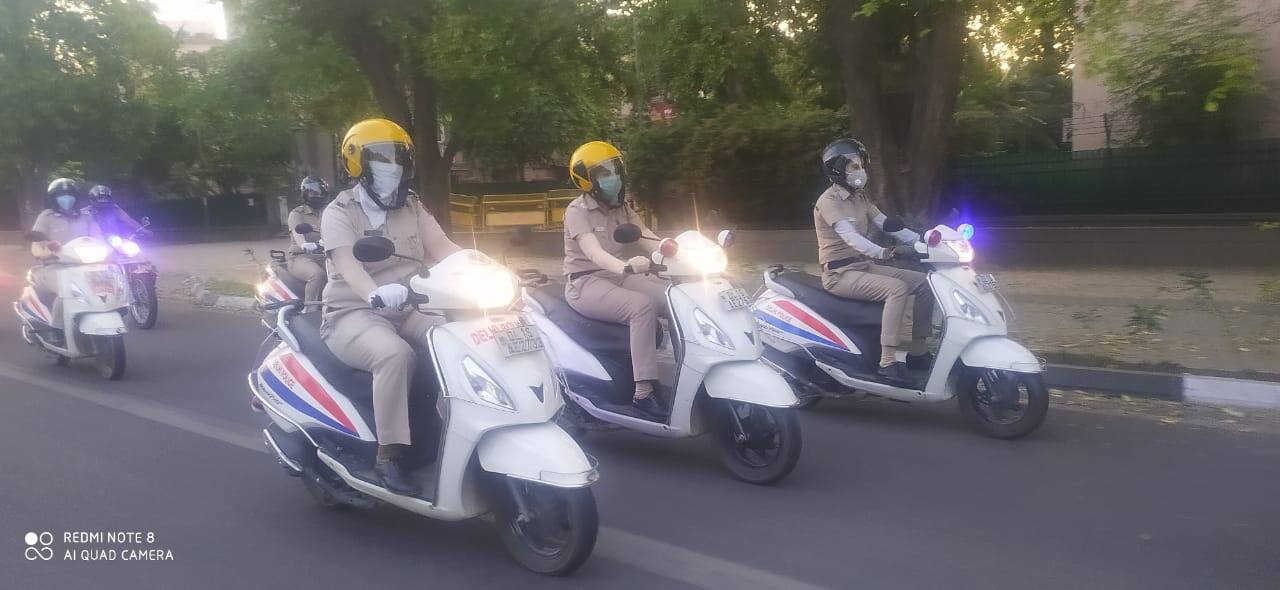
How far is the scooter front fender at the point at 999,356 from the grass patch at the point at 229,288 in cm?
1115

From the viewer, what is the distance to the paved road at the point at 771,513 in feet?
14.6

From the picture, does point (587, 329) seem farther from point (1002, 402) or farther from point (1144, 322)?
point (1144, 322)

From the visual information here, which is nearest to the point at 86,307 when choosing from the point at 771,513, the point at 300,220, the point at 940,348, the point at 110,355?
the point at 110,355

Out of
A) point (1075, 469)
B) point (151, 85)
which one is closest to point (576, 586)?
point (1075, 469)

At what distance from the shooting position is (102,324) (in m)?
8.58

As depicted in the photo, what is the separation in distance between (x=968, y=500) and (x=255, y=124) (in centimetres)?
2579

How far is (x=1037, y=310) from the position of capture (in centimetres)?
1077

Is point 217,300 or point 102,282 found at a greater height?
point 102,282

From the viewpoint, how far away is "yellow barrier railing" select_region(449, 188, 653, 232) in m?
23.4

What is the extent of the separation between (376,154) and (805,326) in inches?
127

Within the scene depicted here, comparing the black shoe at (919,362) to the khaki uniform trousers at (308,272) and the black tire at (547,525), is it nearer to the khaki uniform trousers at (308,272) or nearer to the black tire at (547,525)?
the black tire at (547,525)

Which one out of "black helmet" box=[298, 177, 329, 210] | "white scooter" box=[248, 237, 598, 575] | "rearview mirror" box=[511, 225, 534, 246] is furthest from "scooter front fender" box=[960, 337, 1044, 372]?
"rearview mirror" box=[511, 225, 534, 246]

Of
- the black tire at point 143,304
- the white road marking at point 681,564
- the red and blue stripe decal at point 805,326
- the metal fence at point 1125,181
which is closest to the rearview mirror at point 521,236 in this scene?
the metal fence at point 1125,181

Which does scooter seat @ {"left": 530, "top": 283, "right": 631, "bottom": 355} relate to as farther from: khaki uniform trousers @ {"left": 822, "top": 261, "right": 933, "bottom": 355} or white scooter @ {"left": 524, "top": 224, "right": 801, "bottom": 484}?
khaki uniform trousers @ {"left": 822, "top": 261, "right": 933, "bottom": 355}
